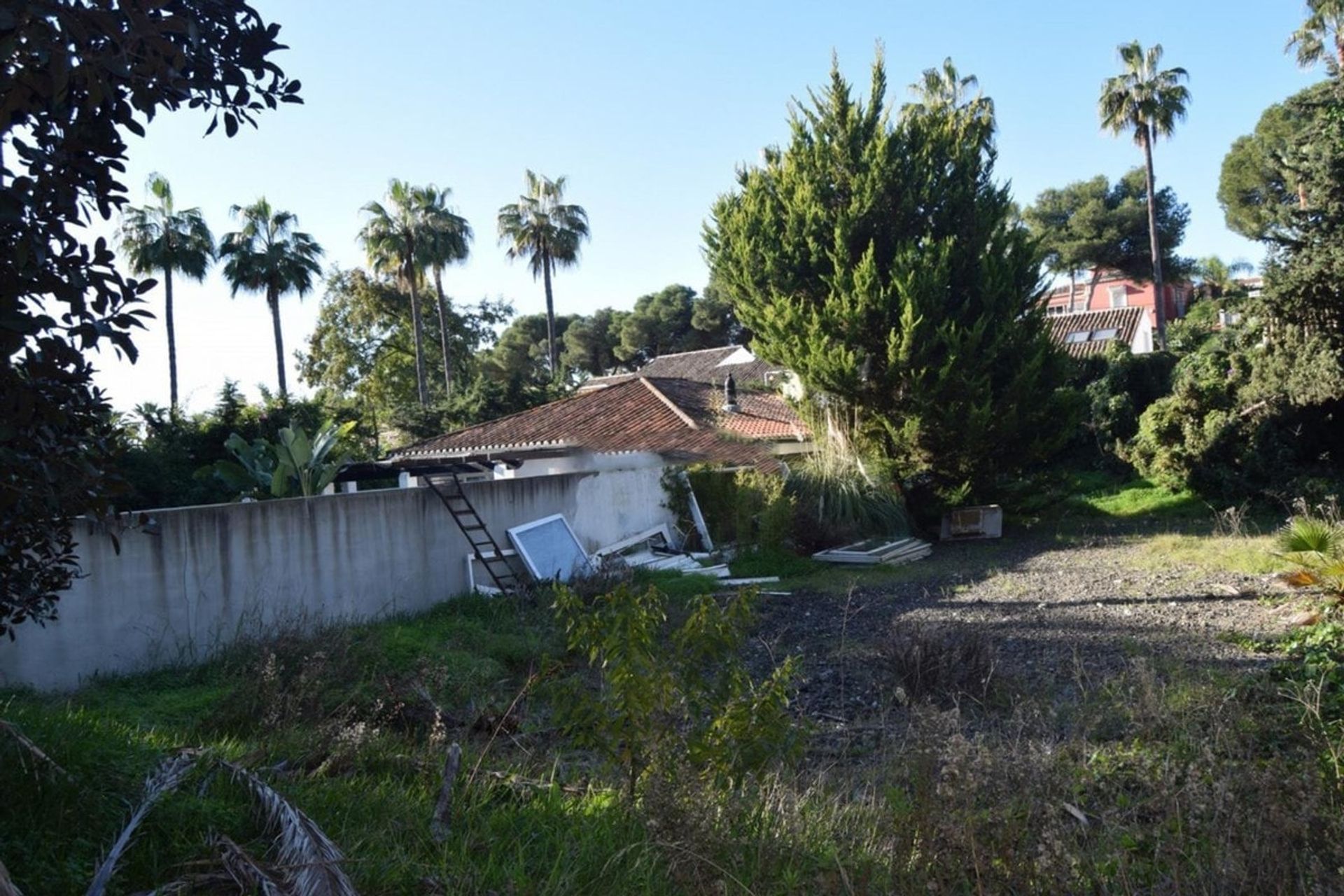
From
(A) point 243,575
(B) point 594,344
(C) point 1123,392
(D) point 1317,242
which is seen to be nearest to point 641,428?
(C) point 1123,392

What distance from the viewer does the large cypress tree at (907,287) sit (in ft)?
67.4

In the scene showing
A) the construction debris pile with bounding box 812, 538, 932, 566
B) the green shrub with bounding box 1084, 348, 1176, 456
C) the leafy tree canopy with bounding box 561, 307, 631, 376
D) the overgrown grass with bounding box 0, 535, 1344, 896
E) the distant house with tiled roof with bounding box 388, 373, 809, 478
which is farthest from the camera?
the leafy tree canopy with bounding box 561, 307, 631, 376

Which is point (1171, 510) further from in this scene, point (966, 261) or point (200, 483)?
point (200, 483)

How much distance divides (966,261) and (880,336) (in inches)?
95.5

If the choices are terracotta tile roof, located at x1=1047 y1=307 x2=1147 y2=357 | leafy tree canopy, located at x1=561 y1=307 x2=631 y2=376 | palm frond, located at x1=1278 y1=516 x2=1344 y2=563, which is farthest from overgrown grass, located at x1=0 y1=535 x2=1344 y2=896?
leafy tree canopy, located at x1=561 y1=307 x2=631 y2=376

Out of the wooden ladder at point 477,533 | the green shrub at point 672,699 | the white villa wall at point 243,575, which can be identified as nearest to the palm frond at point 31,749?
the green shrub at point 672,699

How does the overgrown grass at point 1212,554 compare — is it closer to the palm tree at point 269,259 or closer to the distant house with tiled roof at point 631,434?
the distant house with tiled roof at point 631,434

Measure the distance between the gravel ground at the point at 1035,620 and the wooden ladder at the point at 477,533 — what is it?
11.7ft

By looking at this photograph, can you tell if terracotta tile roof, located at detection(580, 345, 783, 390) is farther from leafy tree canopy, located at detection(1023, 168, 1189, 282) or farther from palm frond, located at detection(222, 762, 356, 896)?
palm frond, located at detection(222, 762, 356, 896)

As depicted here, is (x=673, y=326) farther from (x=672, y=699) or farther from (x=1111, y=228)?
(x=672, y=699)

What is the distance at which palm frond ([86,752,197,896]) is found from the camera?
3.21 metres

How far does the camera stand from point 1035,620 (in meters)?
11.6

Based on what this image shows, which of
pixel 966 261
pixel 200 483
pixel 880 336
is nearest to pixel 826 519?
pixel 880 336

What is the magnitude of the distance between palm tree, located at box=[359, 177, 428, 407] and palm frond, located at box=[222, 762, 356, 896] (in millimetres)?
37610
